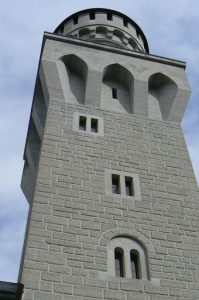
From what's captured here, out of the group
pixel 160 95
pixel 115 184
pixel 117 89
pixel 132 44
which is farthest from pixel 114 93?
pixel 132 44

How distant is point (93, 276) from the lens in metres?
7.77

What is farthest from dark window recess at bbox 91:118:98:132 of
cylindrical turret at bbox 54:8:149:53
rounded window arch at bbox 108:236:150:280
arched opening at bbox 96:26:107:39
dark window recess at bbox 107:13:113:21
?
dark window recess at bbox 107:13:113:21

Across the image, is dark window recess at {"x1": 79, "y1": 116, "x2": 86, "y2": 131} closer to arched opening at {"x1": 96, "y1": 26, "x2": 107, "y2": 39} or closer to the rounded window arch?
the rounded window arch

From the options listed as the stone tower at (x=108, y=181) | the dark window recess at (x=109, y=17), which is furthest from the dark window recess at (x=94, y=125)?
the dark window recess at (x=109, y=17)

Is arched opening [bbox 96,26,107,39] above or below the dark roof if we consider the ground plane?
above

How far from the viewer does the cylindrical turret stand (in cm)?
1691

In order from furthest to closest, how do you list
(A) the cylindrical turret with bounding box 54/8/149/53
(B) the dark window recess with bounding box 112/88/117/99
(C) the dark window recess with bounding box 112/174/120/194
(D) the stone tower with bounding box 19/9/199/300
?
(A) the cylindrical turret with bounding box 54/8/149/53
(B) the dark window recess with bounding box 112/88/117/99
(C) the dark window recess with bounding box 112/174/120/194
(D) the stone tower with bounding box 19/9/199/300

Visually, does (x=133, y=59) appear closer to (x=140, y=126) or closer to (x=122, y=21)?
(x=140, y=126)

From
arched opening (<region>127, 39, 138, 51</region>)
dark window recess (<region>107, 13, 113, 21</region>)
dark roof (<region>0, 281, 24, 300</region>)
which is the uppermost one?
dark window recess (<region>107, 13, 113, 21</region>)

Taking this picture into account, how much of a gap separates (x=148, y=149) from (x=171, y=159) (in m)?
0.59

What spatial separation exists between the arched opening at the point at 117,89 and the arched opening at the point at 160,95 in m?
0.62

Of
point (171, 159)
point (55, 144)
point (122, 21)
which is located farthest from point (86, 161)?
point (122, 21)

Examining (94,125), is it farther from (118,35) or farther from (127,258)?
(118,35)

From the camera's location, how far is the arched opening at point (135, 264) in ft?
26.9
